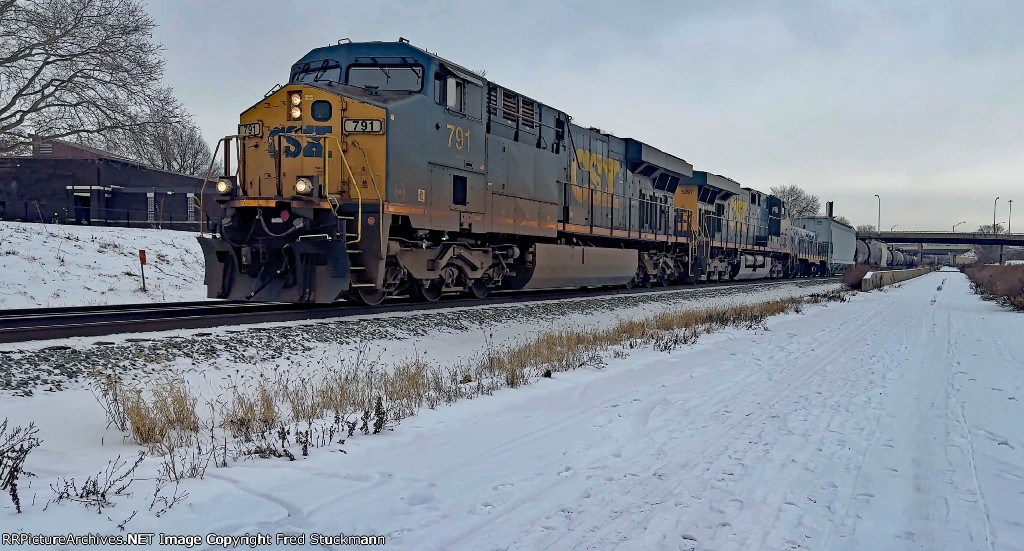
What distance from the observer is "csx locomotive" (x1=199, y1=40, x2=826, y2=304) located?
9133mm

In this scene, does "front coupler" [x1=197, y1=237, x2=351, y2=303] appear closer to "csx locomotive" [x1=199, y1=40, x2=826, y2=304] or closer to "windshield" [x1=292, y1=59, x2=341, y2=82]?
"csx locomotive" [x1=199, y1=40, x2=826, y2=304]

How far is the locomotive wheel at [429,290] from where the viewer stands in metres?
11.5

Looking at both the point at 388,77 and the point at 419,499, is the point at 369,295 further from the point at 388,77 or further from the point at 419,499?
the point at 419,499

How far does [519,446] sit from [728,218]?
76.4 ft

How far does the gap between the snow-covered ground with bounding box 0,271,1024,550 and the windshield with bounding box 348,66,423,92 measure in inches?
233

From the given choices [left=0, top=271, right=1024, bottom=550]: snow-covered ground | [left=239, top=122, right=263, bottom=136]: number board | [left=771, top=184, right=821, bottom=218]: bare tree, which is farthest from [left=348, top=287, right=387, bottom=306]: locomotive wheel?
[left=771, top=184, right=821, bottom=218]: bare tree

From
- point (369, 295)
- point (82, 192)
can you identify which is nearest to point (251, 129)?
point (369, 295)

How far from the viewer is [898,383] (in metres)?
7.09

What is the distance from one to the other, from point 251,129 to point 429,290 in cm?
400

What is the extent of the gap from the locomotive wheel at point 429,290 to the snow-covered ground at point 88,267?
7.40 meters

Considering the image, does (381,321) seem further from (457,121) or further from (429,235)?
(457,121)

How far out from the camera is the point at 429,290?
1176 cm

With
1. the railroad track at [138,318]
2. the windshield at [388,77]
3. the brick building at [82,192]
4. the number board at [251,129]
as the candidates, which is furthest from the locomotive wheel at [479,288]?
the brick building at [82,192]

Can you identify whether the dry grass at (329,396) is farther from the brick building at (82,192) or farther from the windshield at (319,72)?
the brick building at (82,192)
